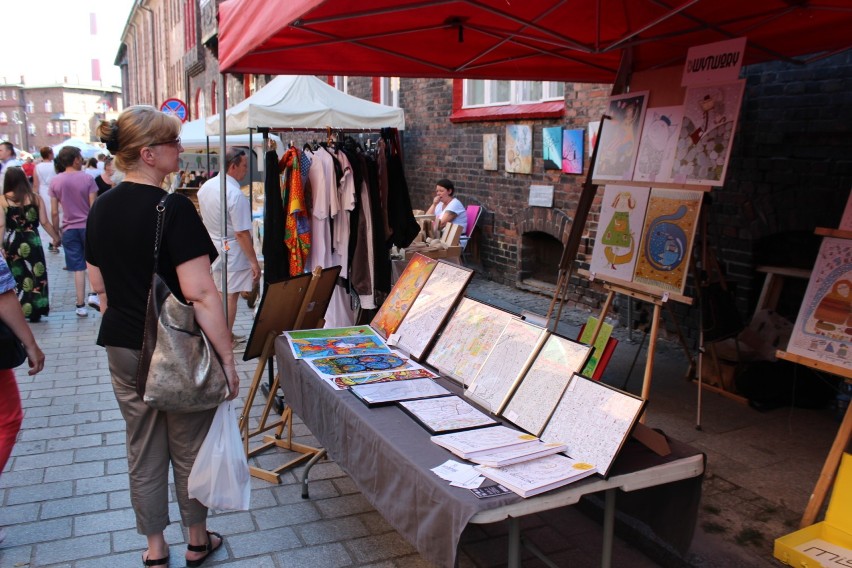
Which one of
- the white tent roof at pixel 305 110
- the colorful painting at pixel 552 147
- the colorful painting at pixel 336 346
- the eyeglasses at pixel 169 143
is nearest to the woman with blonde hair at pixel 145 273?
the eyeglasses at pixel 169 143

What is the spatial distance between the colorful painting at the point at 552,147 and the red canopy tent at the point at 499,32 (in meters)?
2.22

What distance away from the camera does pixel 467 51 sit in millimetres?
5527

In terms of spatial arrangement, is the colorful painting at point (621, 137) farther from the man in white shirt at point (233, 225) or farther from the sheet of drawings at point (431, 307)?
the man in white shirt at point (233, 225)

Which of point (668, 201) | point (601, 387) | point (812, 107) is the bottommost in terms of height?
point (601, 387)

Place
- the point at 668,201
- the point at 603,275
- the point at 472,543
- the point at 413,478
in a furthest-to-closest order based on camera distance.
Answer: the point at 603,275 → the point at 668,201 → the point at 472,543 → the point at 413,478

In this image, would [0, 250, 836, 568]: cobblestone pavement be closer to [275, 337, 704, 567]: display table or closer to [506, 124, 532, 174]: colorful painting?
[275, 337, 704, 567]: display table

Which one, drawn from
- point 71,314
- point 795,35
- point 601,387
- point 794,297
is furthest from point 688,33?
point 71,314

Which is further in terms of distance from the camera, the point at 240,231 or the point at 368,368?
the point at 240,231

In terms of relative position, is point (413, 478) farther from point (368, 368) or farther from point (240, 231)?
point (240, 231)

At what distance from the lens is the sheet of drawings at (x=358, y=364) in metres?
3.74

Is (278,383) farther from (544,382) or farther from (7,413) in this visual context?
(544,382)

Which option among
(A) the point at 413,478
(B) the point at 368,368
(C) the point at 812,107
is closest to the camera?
(A) the point at 413,478

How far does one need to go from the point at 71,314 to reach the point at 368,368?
6.14 meters

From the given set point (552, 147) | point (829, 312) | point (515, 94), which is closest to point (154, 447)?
point (829, 312)
